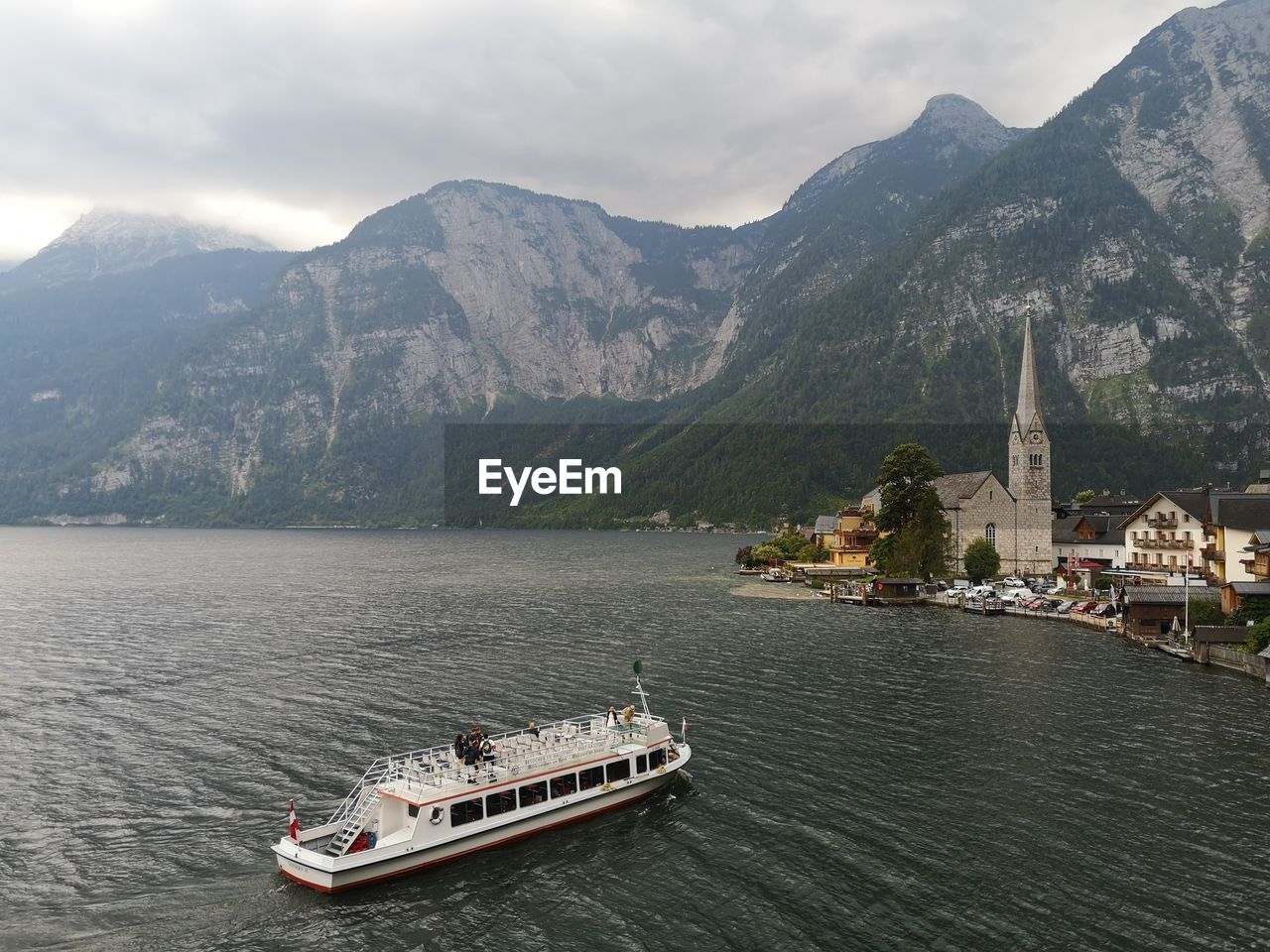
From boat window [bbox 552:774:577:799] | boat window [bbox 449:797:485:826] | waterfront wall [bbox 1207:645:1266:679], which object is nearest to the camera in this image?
boat window [bbox 449:797:485:826]

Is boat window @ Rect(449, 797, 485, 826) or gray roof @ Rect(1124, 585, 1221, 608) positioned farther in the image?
gray roof @ Rect(1124, 585, 1221, 608)

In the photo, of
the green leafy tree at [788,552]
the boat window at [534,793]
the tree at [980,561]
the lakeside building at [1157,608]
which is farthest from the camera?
the green leafy tree at [788,552]

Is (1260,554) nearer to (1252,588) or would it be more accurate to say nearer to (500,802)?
(1252,588)

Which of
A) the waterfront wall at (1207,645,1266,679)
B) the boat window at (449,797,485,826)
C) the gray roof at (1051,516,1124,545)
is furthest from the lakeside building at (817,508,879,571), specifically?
the boat window at (449,797,485,826)

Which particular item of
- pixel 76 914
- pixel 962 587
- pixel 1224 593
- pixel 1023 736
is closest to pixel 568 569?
pixel 962 587

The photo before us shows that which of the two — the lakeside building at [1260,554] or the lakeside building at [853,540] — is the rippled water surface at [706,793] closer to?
the lakeside building at [1260,554]

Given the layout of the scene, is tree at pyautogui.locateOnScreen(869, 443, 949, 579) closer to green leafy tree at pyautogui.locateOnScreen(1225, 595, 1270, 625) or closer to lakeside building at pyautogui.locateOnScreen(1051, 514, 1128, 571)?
lakeside building at pyautogui.locateOnScreen(1051, 514, 1128, 571)

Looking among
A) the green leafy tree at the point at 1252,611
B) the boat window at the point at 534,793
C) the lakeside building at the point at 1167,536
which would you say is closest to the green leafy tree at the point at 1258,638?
the green leafy tree at the point at 1252,611
